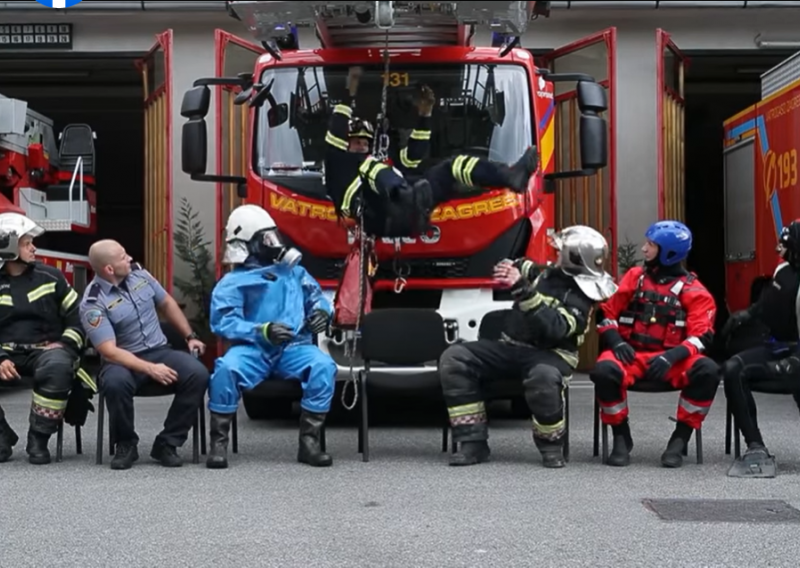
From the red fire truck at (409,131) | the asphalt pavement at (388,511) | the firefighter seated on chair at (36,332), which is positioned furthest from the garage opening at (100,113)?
the asphalt pavement at (388,511)

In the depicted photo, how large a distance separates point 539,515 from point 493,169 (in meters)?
3.35

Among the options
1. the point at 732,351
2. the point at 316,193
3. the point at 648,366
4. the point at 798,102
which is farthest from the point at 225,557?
the point at 798,102

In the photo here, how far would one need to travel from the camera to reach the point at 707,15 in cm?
1612

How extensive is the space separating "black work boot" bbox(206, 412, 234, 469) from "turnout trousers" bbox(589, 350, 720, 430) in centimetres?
215

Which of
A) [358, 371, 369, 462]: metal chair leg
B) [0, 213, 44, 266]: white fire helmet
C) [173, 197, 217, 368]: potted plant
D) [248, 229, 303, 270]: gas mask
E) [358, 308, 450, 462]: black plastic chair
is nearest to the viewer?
[358, 371, 369, 462]: metal chair leg

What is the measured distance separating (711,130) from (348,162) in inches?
518

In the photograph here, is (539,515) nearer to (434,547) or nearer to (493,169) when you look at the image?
(434,547)

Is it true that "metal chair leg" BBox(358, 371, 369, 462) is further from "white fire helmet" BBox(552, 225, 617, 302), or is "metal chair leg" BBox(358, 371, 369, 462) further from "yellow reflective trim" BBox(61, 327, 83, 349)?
"yellow reflective trim" BBox(61, 327, 83, 349)

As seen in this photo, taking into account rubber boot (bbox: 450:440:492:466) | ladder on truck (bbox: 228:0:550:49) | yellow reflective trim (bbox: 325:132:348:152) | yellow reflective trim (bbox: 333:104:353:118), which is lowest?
rubber boot (bbox: 450:440:492:466)

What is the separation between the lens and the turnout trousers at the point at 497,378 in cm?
787

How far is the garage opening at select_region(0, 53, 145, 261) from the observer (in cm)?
1652

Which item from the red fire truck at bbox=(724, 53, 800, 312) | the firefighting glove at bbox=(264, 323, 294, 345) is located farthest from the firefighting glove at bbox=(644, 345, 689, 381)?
the red fire truck at bbox=(724, 53, 800, 312)

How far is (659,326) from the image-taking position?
8.10 meters

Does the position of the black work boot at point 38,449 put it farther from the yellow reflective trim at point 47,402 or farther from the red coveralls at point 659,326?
the red coveralls at point 659,326
